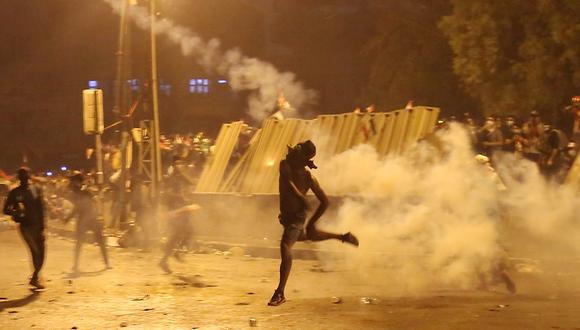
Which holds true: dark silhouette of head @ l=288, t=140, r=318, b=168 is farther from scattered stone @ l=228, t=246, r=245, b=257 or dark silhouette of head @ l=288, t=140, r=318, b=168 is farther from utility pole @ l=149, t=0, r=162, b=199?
utility pole @ l=149, t=0, r=162, b=199

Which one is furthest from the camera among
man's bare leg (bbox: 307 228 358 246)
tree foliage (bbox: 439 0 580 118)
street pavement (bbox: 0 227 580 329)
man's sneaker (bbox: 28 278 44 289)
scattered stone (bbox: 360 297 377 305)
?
tree foliage (bbox: 439 0 580 118)

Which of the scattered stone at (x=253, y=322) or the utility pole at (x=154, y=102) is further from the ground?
the utility pole at (x=154, y=102)

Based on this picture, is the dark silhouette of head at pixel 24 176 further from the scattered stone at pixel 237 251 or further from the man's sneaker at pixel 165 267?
the scattered stone at pixel 237 251

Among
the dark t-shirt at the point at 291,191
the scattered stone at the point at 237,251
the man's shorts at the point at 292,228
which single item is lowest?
the scattered stone at the point at 237,251

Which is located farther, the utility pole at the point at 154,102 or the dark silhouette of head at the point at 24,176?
the utility pole at the point at 154,102

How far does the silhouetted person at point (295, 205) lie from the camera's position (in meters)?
9.80

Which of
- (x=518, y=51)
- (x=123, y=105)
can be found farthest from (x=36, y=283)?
(x=518, y=51)

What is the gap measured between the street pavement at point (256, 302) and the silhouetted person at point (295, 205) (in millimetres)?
507

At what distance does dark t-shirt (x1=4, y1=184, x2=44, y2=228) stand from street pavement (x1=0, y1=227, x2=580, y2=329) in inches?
36.3

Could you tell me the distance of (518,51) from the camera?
2422 cm

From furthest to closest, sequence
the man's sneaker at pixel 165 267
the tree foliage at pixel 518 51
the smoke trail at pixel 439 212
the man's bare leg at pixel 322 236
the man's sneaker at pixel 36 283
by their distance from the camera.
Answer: the tree foliage at pixel 518 51, the man's sneaker at pixel 165 267, the man's sneaker at pixel 36 283, the smoke trail at pixel 439 212, the man's bare leg at pixel 322 236

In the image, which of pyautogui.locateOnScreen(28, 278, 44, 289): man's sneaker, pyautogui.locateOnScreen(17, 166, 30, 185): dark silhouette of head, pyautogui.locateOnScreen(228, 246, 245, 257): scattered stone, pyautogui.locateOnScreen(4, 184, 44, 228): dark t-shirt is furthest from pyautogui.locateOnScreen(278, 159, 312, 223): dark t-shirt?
pyautogui.locateOnScreen(228, 246, 245, 257): scattered stone

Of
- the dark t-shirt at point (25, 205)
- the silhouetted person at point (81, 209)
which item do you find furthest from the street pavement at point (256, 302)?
the dark t-shirt at point (25, 205)

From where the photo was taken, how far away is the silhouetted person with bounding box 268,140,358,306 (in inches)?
386
